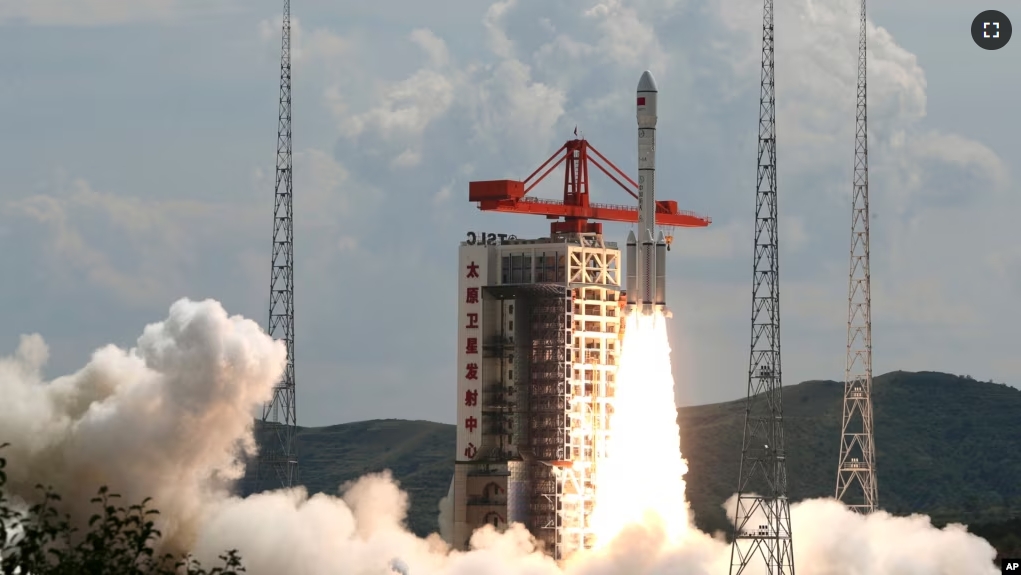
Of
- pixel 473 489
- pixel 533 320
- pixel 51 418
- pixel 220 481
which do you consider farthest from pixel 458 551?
pixel 51 418

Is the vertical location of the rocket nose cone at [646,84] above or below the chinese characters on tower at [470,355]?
above

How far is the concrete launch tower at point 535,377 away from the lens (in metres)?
123

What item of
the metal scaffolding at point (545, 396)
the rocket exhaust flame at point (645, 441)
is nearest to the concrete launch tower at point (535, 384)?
the metal scaffolding at point (545, 396)

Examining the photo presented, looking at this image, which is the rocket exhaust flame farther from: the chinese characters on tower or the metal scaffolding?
the chinese characters on tower

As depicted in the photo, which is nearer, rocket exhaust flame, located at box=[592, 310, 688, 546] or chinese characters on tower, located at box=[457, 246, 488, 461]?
rocket exhaust flame, located at box=[592, 310, 688, 546]

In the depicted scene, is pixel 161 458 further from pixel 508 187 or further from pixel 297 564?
pixel 508 187

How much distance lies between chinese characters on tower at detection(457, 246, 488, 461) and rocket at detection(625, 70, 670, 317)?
30.0 feet

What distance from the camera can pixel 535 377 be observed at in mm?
123438

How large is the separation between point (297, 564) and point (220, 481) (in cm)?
644

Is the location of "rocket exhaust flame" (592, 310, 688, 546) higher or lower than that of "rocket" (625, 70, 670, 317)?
lower

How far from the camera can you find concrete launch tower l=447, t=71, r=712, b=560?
123062 millimetres

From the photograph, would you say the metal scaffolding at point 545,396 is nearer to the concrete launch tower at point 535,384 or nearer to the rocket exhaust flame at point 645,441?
the concrete launch tower at point 535,384

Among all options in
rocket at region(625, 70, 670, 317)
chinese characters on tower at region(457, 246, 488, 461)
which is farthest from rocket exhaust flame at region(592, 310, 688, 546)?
chinese characters on tower at region(457, 246, 488, 461)

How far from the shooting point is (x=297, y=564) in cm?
10750
